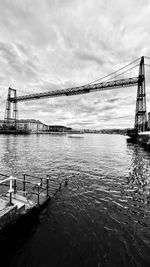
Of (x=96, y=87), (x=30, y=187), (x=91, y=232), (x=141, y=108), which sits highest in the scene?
(x=96, y=87)

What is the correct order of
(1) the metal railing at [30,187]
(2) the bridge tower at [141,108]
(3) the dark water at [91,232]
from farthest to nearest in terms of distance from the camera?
(2) the bridge tower at [141,108]
(1) the metal railing at [30,187]
(3) the dark water at [91,232]

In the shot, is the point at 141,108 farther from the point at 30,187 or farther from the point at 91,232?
the point at 91,232

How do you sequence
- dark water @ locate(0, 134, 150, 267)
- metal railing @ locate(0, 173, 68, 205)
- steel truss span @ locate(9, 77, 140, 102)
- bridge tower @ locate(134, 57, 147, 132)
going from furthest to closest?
1. steel truss span @ locate(9, 77, 140, 102)
2. bridge tower @ locate(134, 57, 147, 132)
3. metal railing @ locate(0, 173, 68, 205)
4. dark water @ locate(0, 134, 150, 267)

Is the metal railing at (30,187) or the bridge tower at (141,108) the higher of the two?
the bridge tower at (141,108)

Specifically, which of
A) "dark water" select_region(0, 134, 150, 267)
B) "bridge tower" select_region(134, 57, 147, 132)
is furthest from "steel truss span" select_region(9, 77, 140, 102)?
"dark water" select_region(0, 134, 150, 267)

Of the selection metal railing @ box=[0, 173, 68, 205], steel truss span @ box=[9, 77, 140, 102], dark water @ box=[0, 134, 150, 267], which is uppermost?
steel truss span @ box=[9, 77, 140, 102]

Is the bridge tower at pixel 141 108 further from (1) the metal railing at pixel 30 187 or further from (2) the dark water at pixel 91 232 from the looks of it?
(1) the metal railing at pixel 30 187

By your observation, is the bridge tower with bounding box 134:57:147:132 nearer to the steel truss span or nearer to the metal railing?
the steel truss span

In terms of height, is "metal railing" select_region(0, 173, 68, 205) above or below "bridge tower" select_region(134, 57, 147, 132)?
below

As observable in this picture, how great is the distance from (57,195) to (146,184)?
7.42 metres

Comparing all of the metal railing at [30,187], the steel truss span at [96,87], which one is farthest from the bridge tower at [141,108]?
the metal railing at [30,187]

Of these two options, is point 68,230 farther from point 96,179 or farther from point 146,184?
point 146,184

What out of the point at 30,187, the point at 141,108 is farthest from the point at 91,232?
the point at 141,108

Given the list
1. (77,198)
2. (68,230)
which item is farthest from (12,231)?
(77,198)
